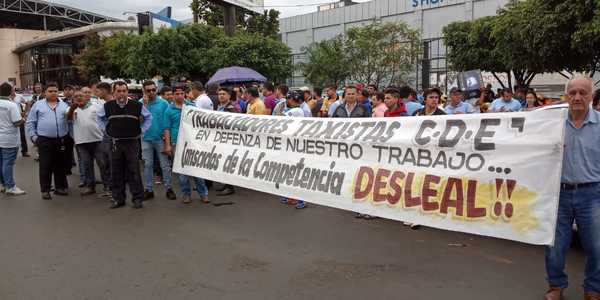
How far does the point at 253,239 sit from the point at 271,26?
3143 centimetres

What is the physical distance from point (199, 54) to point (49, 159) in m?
16.8

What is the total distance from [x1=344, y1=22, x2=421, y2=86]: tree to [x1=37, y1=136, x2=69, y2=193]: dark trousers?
18.2 meters

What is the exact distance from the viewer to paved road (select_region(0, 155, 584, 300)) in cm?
431

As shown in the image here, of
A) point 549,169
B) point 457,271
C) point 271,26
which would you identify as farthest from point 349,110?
point 271,26

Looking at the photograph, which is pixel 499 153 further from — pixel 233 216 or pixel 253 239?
pixel 233 216

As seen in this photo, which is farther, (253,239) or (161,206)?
(161,206)

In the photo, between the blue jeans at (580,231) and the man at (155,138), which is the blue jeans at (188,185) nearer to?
the man at (155,138)

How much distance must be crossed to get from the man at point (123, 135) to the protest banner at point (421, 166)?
1460mm

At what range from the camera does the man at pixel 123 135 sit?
7.17 meters

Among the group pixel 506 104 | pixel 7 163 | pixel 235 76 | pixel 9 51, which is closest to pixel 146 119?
pixel 7 163

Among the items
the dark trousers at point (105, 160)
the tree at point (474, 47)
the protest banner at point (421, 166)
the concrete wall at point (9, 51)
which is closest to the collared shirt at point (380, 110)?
the protest banner at point (421, 166)

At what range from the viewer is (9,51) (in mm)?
69938

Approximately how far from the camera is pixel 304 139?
18.7 feet

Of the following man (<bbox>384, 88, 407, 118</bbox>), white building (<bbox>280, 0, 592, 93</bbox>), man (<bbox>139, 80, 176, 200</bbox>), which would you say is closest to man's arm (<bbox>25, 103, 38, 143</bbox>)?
man (<bbox>139, 80, 176, 200</bbox>)
